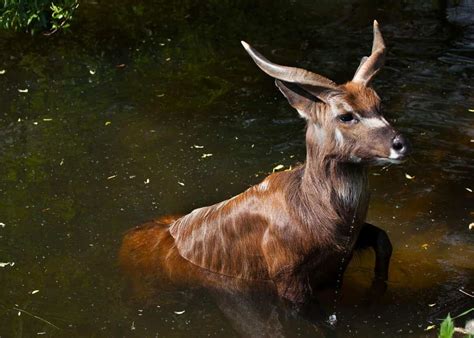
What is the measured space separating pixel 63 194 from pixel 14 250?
1.00m

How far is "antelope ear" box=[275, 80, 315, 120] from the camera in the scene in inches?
261

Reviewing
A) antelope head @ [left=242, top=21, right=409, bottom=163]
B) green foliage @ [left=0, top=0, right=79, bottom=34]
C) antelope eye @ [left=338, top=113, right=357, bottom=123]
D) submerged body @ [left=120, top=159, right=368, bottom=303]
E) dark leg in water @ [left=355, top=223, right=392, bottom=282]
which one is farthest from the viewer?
green foliage @ [left=0, top=0, right=79, bottom=34]

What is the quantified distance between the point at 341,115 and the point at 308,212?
814 mm

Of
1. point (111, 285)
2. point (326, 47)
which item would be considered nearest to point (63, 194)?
point (111, 285)

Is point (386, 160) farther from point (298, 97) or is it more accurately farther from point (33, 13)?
point (33, 13)

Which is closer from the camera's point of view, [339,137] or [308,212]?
[339,137]

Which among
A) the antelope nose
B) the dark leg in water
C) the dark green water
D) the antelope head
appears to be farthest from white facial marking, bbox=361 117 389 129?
the dark green water

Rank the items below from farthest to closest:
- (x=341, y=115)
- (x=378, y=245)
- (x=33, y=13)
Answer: (x=33, y=13), (x=378, y=245), (x=341, y=115)

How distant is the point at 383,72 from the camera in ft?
36.2

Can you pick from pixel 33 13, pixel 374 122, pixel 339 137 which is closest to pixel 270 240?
pixel 339 137

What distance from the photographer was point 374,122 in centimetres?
643

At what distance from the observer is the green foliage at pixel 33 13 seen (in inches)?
463

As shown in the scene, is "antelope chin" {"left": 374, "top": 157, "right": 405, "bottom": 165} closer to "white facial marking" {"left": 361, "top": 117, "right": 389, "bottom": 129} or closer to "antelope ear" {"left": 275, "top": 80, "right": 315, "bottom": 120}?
"white facial marking" {"left": 361, "top": 117, "right": 389, "bottom": 129}

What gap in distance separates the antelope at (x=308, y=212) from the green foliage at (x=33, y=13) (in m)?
5.05
